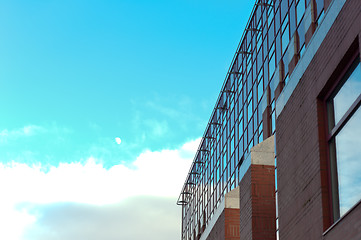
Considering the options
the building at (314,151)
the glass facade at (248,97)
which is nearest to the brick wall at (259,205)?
the building at (314,151)

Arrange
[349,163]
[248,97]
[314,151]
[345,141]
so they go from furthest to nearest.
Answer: [248,97], [314,151], [345,141], [349,163]

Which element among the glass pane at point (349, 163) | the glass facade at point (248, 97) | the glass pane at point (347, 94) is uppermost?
the glass facade at point (248, 97)

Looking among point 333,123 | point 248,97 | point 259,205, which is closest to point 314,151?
point 333,123

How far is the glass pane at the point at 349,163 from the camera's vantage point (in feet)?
37.6

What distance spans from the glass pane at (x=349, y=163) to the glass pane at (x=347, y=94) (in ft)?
1.23

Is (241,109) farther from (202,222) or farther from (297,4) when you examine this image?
(202,222)

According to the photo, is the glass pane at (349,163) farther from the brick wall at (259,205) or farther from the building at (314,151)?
the brick wall at (259,205)

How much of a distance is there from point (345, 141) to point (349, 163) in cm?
52

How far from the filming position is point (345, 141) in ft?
40.0

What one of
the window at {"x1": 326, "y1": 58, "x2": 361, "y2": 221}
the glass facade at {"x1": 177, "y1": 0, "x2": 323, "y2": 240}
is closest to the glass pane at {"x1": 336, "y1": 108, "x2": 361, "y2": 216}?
the window at {"x1": 326, "y1": 58, "x2": 361, "y2": 221}

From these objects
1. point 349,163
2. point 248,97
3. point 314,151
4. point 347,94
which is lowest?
point 349,163

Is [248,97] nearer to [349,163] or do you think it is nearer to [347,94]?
[347,94]

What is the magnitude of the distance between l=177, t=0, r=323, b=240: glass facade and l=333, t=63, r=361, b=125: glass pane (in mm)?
5719

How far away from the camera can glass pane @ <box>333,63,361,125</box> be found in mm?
11773
